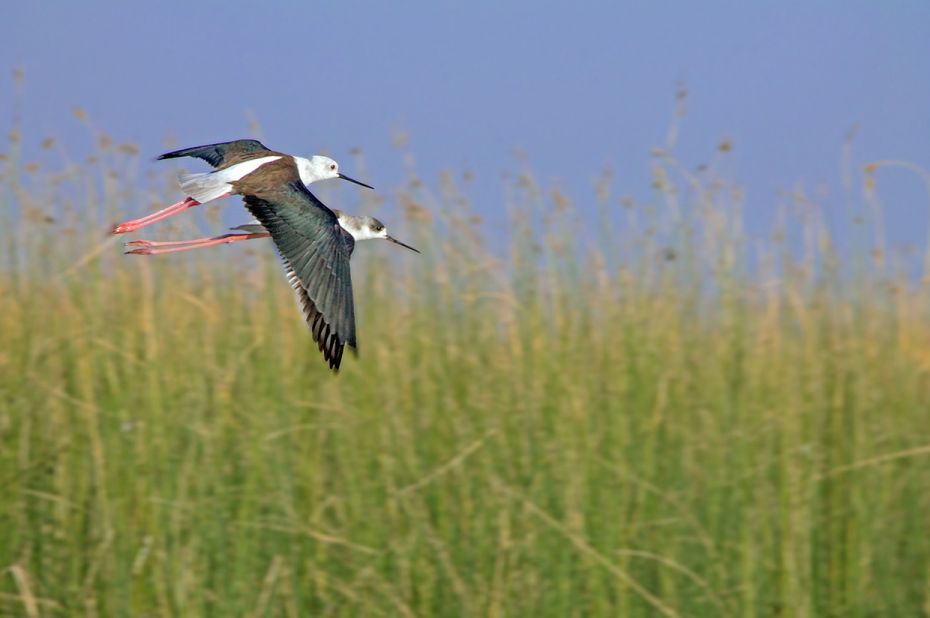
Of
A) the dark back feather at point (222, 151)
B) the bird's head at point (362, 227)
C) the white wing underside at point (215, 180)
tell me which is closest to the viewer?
the white wing underside at point (215, 180)

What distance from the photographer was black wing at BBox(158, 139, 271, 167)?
229 cm

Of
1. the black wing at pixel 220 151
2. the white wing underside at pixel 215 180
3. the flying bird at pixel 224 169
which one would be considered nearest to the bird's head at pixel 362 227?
the flying bird at pixel 224 169

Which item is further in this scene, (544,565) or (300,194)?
(544,565)

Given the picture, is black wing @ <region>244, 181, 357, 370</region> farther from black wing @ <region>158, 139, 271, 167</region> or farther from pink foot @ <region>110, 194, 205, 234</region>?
black wing @ <region>158, 139, 271, 167</region>

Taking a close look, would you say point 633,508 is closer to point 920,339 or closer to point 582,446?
point 582,446

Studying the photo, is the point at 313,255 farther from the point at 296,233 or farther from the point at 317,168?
Answer: the point at 317,168

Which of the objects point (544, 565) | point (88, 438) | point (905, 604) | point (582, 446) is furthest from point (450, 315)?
point (905, 604)

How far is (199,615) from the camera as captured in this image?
304 centimetres

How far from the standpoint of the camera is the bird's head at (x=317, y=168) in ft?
7.42

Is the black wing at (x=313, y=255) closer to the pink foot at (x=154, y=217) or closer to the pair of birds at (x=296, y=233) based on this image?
the pair of birds at (x=296, y=233)

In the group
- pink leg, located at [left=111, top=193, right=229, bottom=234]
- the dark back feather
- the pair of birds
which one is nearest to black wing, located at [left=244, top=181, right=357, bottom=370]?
the pair of birds

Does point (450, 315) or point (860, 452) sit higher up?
point (450, 315)

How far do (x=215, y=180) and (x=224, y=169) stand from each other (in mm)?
67

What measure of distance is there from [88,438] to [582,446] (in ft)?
4.07
